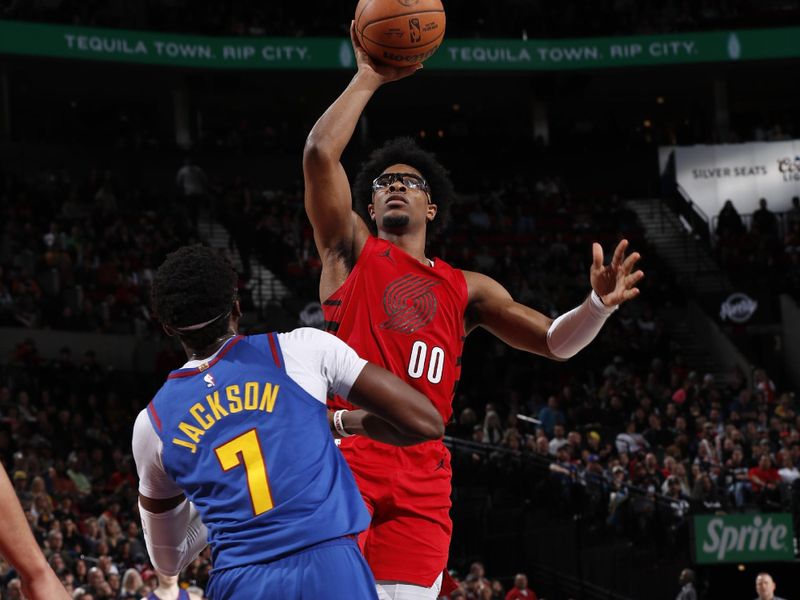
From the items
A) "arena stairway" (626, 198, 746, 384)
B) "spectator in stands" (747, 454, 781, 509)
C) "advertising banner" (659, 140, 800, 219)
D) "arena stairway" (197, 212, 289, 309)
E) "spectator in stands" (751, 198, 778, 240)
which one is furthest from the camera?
"advertising banner" (659, 140, 800, 219)

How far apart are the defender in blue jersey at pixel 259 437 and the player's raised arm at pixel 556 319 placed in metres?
1.55

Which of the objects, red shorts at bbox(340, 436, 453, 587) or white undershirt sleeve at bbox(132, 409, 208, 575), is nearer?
white undershirt sleeve at bbox(132, 409, 208, 575)

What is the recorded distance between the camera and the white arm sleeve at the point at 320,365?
3633 mm

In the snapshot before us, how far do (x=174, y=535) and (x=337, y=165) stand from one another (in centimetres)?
163

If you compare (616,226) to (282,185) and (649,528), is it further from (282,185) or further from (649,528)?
(649,528)

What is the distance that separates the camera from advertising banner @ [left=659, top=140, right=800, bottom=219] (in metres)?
29.5

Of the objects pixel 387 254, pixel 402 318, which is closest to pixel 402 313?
pixel 402 318

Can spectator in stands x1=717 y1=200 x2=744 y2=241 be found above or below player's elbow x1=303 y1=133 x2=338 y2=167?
above

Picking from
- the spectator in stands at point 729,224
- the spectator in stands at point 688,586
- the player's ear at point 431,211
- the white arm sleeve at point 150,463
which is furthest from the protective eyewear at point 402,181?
the spectator in stands at point 729,224

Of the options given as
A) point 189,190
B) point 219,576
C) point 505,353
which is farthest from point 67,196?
point 219,576

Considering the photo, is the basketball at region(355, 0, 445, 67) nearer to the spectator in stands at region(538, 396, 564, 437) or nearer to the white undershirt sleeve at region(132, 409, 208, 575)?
the white undershirt sleeve at region(132, 409, 208, 575)

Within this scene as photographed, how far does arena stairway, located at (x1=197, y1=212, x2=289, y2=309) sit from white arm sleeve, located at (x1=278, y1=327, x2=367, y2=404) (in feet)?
61.5

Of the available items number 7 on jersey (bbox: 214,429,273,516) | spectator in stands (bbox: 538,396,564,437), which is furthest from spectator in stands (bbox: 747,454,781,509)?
number 7 on jersey (bbox: 214,429,273,516)

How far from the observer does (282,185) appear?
1219 inches
